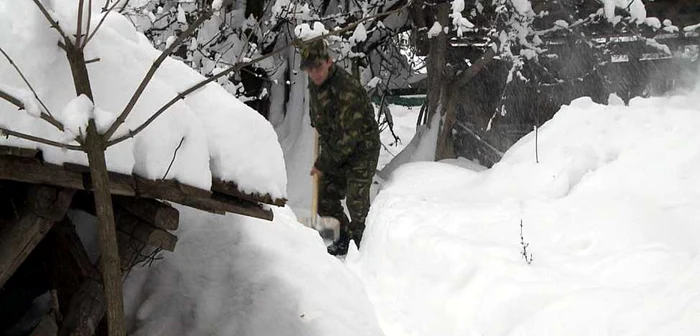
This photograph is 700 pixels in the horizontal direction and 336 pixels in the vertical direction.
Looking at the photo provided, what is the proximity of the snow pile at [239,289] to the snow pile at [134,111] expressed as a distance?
67cm

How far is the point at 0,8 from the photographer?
2324mm

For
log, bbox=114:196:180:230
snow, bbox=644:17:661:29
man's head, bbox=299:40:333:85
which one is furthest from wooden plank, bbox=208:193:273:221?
snow, bbox=644:17:661:29

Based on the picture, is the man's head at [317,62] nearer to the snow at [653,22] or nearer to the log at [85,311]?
the log at [85,311]

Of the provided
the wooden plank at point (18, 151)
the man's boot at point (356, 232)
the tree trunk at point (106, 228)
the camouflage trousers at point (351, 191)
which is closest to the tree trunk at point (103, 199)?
the tree trunk at point (106, 228)

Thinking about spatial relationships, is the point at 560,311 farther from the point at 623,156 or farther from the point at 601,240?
the point at 623,156

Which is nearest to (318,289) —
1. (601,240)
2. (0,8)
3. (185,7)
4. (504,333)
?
(504,333)

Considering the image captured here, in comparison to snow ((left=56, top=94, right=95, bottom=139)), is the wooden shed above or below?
below

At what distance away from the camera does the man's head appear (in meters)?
5.63

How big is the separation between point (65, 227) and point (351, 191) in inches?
146

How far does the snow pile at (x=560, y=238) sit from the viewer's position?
11.4 feet

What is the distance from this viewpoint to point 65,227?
280 centimetres

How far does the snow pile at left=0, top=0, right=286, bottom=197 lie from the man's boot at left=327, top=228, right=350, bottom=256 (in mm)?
3333

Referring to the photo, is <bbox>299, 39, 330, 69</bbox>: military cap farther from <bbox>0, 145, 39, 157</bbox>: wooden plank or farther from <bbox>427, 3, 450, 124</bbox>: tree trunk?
<bbox>0, 145, 39, 157</bbox>: wooden plank

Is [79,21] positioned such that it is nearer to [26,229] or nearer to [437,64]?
[26,229]
